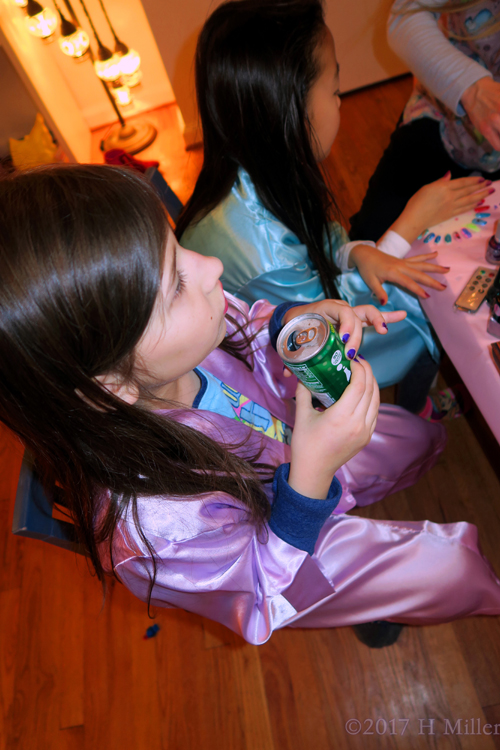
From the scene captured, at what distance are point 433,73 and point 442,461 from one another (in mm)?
938

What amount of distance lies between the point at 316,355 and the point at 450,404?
929mm

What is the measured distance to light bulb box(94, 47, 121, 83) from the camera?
7.49 feet

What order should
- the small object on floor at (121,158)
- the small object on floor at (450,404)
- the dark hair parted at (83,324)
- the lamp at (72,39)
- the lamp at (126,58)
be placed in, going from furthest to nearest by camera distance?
the small object on floor at (121,158) < the lamp at (126,58) < the lamp at (72,39) < the small object on floor at (450,404) < the dark hair parted at (83,324)

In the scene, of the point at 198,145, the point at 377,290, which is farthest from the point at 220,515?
the point at 198,145

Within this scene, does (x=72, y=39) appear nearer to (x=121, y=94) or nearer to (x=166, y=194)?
(x=121, y=94)

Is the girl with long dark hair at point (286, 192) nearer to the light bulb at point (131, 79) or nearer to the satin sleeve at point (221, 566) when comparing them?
the satin sleeve at point (221, 566)

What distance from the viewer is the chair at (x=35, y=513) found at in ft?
2.06

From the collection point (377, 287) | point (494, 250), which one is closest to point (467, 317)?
point (494, 250)

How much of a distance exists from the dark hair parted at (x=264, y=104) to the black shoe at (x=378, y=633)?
77 cm

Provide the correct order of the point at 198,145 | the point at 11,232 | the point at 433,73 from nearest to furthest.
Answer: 1. the point at 11,232
2. the point at 433,73
3. the point at 198,145

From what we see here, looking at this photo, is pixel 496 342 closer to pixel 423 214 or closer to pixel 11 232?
pixel 423 214

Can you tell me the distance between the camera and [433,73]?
104cm

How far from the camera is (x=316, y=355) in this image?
0.52m

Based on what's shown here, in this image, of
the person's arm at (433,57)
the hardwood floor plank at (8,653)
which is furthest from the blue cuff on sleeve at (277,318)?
the hardwood floor plank at (8,653)
